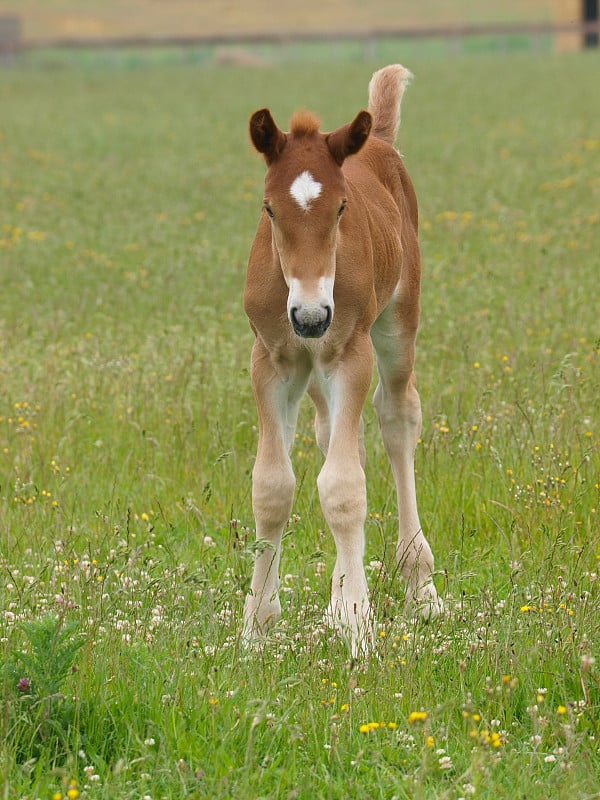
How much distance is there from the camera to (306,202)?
406 cm

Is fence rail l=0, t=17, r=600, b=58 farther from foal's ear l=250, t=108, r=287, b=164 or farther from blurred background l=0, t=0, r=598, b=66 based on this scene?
foal's ear l=250, t=108, r=287, b=164

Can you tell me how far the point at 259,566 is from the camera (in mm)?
4566

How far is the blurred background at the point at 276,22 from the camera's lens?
5116 centimetres

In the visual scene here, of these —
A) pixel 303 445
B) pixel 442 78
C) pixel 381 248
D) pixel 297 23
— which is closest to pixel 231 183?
pixel 303 445

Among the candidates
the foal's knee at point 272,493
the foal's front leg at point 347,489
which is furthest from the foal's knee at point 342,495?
the foal's knee at point 272,493

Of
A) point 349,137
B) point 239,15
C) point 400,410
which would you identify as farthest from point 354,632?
point 239,15

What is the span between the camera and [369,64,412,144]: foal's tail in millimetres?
5695

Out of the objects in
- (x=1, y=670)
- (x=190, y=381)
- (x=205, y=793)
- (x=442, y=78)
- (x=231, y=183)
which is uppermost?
(x=442, y=78)

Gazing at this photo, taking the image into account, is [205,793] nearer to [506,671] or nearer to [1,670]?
[1,670]

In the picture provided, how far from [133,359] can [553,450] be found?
3151 millimetres

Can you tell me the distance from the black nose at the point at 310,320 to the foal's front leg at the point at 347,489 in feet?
1.86

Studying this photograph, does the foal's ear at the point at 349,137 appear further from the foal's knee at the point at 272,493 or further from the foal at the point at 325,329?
the foal's knee at the point at 272,493

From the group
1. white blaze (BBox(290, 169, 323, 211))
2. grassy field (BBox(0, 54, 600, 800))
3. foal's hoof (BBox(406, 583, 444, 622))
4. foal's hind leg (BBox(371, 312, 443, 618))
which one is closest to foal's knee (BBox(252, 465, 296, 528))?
grassy field (BBox(0, 54, 600, 800))

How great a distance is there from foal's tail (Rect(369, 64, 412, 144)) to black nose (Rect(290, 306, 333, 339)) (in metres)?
2.06
